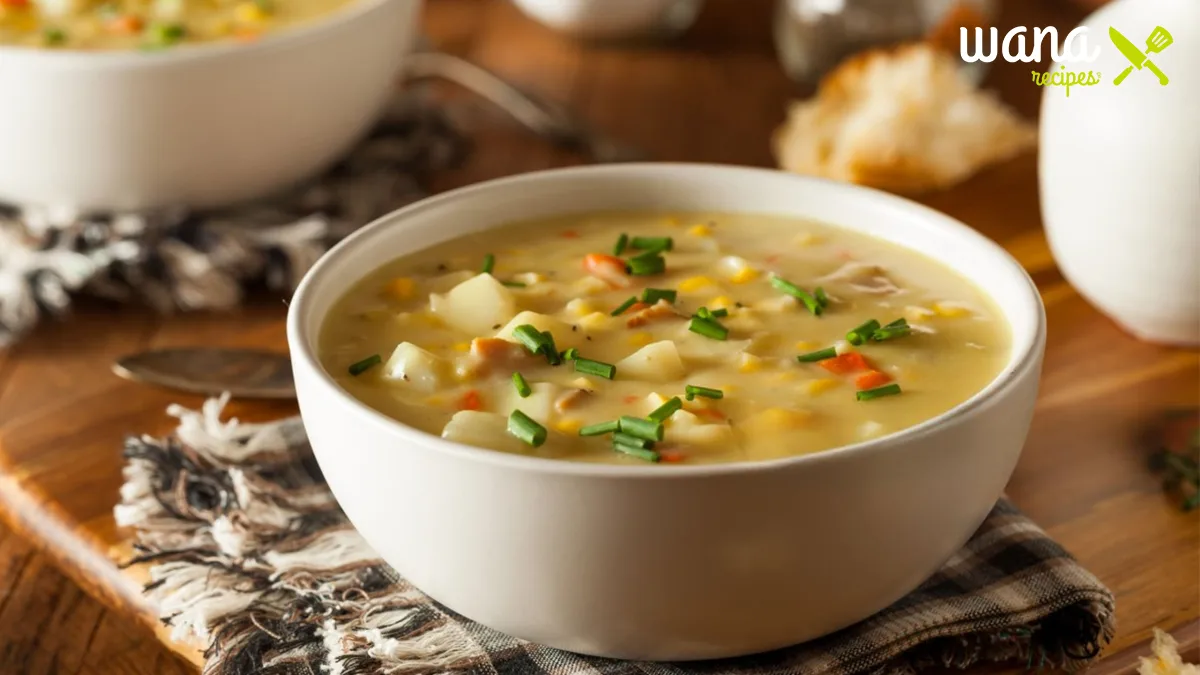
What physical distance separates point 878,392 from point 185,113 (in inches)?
54.9

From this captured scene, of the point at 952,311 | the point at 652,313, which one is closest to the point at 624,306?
the point at 652,313

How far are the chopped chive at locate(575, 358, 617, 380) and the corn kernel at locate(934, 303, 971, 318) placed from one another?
0.40m

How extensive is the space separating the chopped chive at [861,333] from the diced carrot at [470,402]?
1.33 ft

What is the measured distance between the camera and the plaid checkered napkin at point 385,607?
4.74 feet

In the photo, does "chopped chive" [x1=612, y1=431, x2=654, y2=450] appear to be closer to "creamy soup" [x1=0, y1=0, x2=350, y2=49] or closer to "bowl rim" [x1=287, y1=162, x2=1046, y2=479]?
"bowl rim" [x1=287, y1=162, x2=1046, y2=479]

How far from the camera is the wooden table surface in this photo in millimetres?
1650

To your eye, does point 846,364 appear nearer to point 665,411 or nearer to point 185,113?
point 665,411

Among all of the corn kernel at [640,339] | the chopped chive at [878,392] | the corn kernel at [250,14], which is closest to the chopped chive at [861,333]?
the chopped chive at [878,392]

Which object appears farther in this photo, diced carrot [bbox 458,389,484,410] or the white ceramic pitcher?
the white ceramic pitcher

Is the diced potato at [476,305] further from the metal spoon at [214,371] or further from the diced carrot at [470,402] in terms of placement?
the metal spoon at [214,371]

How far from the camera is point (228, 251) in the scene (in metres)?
2.38

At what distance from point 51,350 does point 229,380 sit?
41cm

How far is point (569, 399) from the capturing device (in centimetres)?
143

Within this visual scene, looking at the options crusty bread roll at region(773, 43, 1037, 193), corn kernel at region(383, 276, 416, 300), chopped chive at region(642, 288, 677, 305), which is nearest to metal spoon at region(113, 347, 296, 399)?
corn kernel at region(383, 276, 416, 300)
